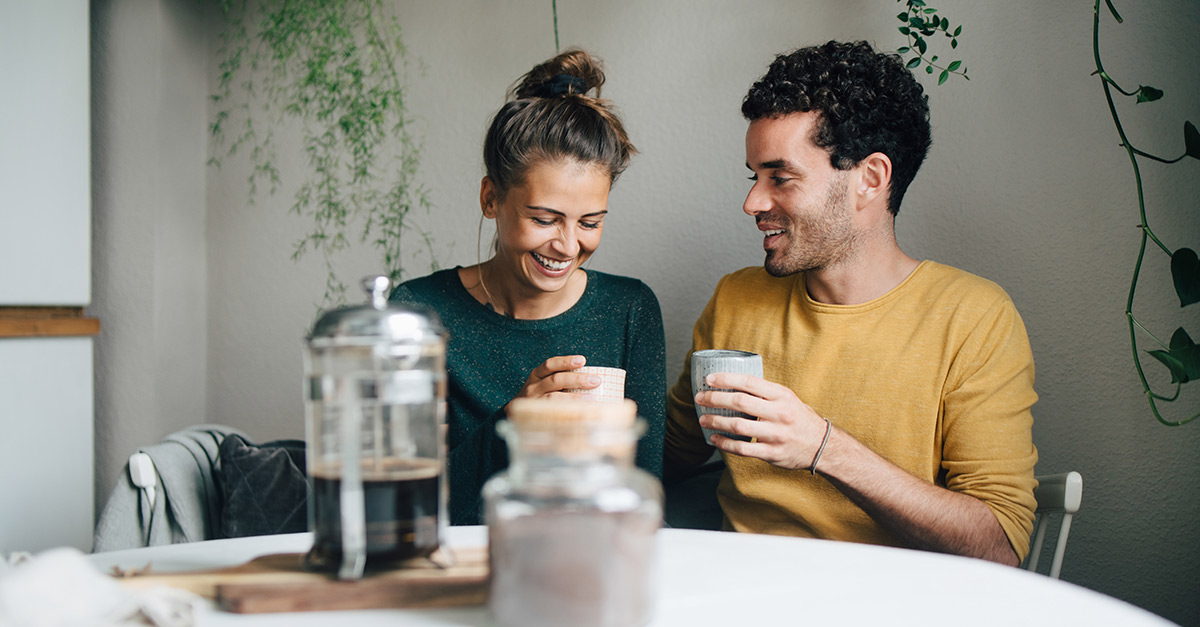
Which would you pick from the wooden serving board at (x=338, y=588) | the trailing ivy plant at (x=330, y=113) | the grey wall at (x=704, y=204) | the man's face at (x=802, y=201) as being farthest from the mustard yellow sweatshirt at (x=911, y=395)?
the trailing ivy plant at (x=330, y=113)

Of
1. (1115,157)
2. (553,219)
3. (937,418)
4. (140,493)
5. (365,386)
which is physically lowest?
(140,493)

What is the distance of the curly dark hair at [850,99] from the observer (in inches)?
61.4

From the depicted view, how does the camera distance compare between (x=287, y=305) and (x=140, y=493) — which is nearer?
(x=140, y=493)

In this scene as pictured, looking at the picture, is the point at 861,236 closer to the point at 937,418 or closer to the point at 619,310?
the point at 937,418

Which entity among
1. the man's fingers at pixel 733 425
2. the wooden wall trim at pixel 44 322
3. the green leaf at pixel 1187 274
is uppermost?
the green leaf at pixel 1187 274

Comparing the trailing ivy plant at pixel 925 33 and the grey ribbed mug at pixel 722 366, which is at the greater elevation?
the trailing ivy plant at pixel 925 33

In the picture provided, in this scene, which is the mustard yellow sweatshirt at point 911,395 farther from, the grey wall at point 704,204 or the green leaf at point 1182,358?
the grey wall at point 704,204

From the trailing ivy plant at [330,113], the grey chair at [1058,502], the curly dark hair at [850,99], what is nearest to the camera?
the grey chair at [1058,502]

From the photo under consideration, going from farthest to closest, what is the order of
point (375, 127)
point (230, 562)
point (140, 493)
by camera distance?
point (375, 127), point (140, 493), point (230, 562)

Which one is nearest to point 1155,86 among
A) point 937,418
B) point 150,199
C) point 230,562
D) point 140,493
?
point 937,418

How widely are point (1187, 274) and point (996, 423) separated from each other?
16.4 inches

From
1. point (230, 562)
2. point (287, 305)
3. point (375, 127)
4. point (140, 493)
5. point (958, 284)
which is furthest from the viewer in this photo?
point (287, 305)

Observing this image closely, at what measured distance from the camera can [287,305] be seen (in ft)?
7.74

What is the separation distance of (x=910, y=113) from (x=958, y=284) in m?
0.36
